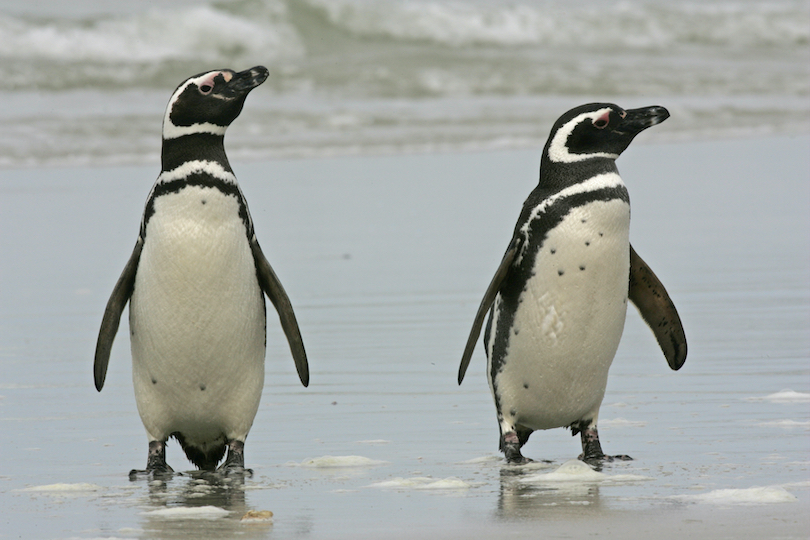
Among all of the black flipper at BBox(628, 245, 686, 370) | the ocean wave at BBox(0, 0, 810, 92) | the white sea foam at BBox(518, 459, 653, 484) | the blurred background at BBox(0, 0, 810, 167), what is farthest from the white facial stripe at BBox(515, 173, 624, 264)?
the ocean wave at BBox(0, 0, 810, 92)

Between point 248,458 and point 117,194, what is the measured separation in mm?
7059

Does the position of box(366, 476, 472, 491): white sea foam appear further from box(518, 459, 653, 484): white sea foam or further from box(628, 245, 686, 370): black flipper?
box(628, 245, 686, 370): black flipper

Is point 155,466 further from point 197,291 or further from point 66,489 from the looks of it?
point 197,291

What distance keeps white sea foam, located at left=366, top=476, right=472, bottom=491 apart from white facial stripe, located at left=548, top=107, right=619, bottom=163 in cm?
110

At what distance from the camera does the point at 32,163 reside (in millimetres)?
13234

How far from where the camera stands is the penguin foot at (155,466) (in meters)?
3.89

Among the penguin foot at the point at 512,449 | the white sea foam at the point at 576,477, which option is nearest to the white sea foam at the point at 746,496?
the white sea foam at the point at 576,477

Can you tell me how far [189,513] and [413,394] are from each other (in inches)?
65.6

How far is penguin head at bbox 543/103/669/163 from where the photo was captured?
4.11 m

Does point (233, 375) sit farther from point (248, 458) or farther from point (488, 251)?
point (488, 251)

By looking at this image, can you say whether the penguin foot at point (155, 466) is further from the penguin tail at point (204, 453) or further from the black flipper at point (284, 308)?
the black flipper at point (284, 308)

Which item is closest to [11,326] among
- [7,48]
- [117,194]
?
[117,194]

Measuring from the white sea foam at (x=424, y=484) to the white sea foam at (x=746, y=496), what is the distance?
2.01 ft

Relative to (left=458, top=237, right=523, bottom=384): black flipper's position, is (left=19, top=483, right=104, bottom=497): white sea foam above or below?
below
